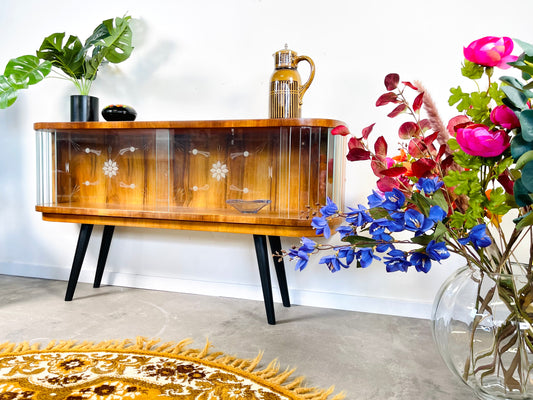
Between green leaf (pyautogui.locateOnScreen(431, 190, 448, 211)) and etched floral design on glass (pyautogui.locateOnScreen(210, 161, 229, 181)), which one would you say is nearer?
green leaf (pyautogui.locateOnScreen(431, 190, 448, 211))

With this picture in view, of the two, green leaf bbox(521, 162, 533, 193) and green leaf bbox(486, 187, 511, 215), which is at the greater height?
green leaf bbox(521, 162, 533, 193)

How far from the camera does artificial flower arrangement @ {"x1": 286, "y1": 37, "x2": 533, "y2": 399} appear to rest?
0.56 metres

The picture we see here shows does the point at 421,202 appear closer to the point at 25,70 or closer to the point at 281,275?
A: the point at 281,275

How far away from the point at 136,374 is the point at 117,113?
1.21m

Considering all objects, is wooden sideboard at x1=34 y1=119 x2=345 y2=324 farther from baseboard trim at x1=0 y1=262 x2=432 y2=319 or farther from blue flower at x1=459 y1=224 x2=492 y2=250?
blue flower at x1=459 y1=224 x2=492 y2=250

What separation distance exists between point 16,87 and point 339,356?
1.79m

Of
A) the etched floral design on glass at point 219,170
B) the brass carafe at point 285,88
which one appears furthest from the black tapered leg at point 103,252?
the brass carafe at point 285,88

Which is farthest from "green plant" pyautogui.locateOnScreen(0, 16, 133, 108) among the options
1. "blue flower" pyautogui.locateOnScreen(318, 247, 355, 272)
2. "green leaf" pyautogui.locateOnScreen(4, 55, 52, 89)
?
"blue flower" pyautogui.locateOnScreen(318, 247, 355, 272)

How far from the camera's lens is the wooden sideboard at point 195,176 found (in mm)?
1652

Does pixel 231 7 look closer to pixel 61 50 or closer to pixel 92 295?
pixel 61 50

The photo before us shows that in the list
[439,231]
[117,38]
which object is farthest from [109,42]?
[439,231]

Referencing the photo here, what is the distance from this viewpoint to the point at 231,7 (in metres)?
2.04

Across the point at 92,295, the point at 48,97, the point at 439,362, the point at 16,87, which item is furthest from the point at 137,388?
the point at 48,97

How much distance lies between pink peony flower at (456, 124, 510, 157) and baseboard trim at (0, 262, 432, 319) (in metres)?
1.43
